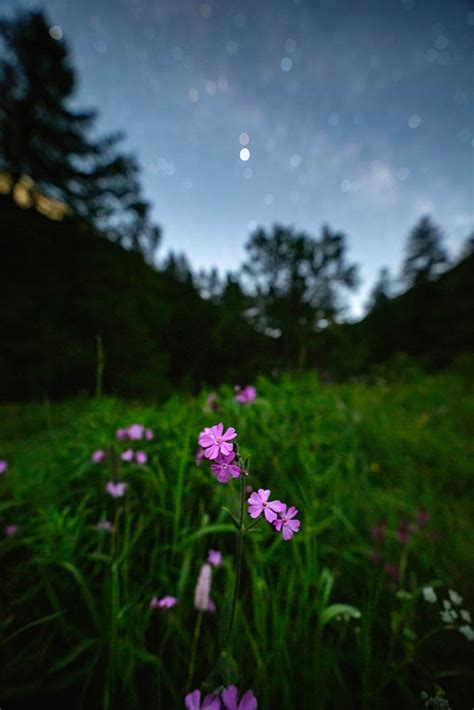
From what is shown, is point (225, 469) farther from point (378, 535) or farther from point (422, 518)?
point (422, 518)

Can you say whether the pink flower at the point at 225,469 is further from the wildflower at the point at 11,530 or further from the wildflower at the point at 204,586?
the wildflower at the point at 11,530

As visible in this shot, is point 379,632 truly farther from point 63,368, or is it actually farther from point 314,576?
point 63,368

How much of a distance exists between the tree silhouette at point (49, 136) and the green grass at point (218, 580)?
1161cm

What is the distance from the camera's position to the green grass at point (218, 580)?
0.79 metres

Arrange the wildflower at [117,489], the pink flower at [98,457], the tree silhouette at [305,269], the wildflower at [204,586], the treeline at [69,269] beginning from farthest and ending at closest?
the tree silhouette at [305,269]
the treeline at [69,269]
the pink flower at [98,457]
the wildflower at [117,489]
the wildflower at [204,586]

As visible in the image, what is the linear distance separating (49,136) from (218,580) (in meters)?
14.4

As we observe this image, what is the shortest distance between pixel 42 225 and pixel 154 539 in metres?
12.0

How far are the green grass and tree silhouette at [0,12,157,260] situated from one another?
457 inches

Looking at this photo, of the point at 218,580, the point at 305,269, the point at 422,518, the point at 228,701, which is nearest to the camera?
the point at 228,701

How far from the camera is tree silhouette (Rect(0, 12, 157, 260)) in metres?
10.2

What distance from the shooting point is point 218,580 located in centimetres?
111

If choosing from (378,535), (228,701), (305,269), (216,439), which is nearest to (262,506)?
(216,439)

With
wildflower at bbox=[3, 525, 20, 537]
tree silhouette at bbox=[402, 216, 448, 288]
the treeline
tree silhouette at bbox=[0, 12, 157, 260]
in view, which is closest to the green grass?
wildflower at bbox=[3, 525, 20, 537]

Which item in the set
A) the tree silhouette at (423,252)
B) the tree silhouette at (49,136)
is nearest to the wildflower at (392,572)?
the tree silhouette at (49,136)
